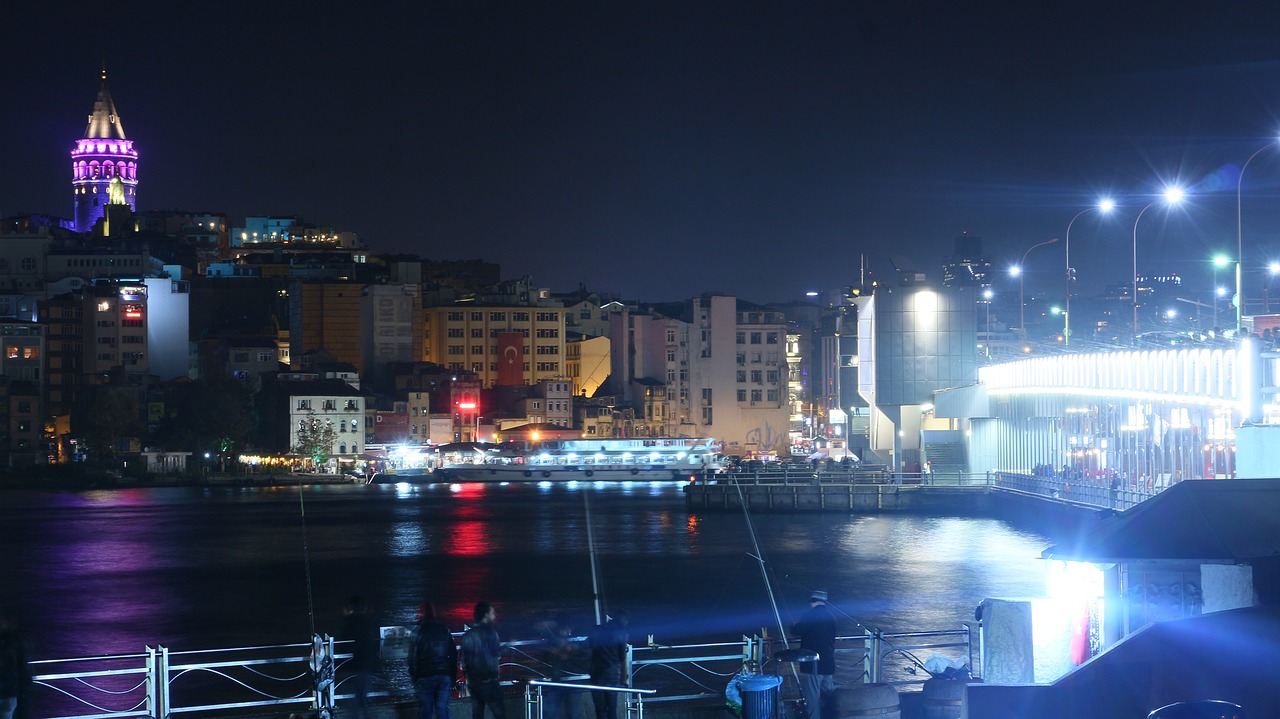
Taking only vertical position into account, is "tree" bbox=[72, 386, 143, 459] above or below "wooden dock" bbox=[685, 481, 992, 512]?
above

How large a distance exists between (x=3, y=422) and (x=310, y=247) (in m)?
68.8

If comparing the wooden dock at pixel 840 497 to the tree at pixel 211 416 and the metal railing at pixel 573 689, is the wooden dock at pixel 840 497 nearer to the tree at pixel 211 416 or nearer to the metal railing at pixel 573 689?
the tree at pixel 211 416

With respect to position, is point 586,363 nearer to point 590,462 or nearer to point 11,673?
point 590,462

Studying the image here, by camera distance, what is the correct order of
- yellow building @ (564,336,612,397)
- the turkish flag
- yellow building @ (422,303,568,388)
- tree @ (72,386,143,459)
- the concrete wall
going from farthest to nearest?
yellow building @ (564,336,612,397) < yellow building @ (422,303,568,388) < the turkish flag < tree @ (72,386,143,459) < the concrete wall

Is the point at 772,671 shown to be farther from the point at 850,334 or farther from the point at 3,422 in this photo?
the point at 3,422

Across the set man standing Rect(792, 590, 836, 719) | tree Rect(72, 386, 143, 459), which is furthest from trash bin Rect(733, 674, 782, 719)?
tree Rect(72, 386, 143, 459)

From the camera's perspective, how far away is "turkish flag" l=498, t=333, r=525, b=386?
137250mm

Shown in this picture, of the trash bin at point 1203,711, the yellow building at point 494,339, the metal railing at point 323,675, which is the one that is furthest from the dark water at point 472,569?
the yellow building at point 494,339

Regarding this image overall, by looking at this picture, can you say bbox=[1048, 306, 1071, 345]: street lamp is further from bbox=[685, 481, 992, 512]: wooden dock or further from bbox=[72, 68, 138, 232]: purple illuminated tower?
bbox=[72, 68, 138, 232]: purple illuminated tower

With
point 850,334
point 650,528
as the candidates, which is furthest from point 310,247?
point 650,528

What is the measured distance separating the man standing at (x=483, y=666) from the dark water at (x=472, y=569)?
26.7 ft

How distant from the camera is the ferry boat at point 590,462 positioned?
116312 mm

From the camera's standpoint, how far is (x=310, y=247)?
177500 mm

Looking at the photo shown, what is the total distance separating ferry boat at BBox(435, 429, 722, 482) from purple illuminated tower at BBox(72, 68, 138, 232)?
311 ft
